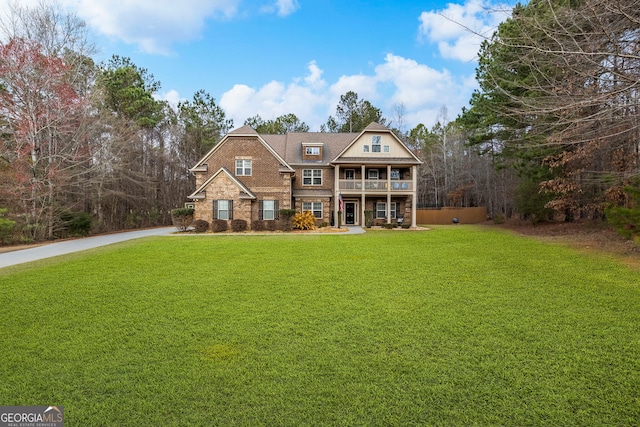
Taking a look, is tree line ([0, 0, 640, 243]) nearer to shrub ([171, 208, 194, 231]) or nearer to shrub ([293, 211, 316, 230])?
shrub ([171, 208, 194, 231])

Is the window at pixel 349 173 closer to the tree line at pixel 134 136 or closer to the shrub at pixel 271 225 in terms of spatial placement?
the shrub at pixel 271 225

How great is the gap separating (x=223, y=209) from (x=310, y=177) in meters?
7.20

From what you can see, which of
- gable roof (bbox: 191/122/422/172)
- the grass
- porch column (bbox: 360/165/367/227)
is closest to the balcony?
porch column (bbox: 360/165/367/227)

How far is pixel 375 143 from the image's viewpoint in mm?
24406

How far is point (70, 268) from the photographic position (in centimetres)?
878

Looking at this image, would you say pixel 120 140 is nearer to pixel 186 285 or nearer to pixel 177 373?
pixel 186 285

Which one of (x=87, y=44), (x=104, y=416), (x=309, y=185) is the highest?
(x=87, y=44)

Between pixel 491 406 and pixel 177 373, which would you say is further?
pixel 177 373

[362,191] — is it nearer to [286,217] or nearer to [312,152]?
[312,152]

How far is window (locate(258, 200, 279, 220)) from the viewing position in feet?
72.1

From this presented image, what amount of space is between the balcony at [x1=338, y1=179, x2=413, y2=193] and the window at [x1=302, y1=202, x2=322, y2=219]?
7.23ft

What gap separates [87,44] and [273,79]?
39.6 ft

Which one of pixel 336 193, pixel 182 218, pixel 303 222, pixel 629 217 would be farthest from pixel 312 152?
pixel 629 217

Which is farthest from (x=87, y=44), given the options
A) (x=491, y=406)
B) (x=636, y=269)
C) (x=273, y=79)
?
(x=636, y=269)
